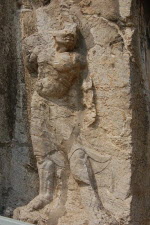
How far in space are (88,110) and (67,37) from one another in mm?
557

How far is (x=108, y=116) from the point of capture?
3463 mm

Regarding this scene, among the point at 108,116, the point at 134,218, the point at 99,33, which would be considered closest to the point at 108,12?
the point at 99,33

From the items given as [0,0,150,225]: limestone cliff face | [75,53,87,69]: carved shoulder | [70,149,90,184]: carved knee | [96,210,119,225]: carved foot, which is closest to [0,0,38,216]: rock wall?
[0,0,150,225]: limestone cliff face

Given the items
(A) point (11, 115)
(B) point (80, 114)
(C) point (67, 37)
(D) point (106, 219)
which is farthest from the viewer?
(A) point (11, 115)

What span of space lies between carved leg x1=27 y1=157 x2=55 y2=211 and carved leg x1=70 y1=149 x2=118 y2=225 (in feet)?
0.62

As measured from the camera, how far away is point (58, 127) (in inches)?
144

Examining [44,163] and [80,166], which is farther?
[44,163]

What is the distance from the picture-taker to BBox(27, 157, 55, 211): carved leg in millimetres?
3674

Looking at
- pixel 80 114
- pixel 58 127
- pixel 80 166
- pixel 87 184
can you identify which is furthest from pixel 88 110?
pixel 87 184

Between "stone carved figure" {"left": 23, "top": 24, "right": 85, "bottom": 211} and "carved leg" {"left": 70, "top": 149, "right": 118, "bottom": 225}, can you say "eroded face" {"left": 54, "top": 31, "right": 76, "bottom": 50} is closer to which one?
"stone carved figure" {"left": 23, "top": 24, "right": 85, "bottom": 211}

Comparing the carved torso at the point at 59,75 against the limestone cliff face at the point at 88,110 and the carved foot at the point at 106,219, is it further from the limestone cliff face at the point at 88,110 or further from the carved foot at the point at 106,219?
the carved foot at the point at 106,219

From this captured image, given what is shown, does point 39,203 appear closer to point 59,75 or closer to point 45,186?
point 45,186

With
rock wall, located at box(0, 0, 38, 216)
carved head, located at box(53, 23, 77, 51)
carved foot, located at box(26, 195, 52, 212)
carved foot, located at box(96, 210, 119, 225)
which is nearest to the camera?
carved foot, located at box(96, 210, 119, 225)

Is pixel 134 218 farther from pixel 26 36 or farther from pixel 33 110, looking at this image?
pixel 26 36
